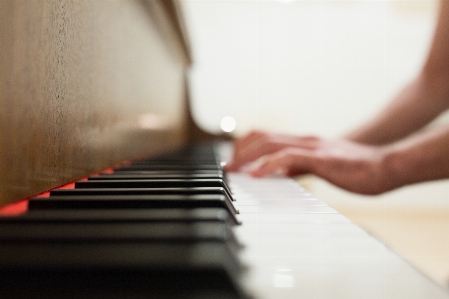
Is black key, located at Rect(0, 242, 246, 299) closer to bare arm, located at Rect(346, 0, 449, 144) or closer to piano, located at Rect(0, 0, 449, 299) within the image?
piano, located at Rect(0, 0, 449, 299)

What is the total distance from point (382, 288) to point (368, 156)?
766 mm

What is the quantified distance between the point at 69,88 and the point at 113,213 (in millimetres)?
224

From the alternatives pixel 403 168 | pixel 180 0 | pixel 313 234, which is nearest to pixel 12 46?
pixel 313 234

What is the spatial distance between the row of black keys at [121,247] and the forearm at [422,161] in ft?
1.85

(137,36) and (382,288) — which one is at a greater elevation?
(137,36)

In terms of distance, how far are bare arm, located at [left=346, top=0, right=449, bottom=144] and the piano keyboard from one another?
0.97 m

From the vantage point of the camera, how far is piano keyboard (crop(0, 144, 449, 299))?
8.6 inches

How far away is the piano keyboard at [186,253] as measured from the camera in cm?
22

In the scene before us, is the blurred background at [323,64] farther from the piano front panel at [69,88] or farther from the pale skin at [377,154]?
the piano front panel at [69,88]

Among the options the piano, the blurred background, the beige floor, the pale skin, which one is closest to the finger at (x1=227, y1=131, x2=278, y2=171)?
the pale skin

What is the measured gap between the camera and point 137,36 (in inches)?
37.7

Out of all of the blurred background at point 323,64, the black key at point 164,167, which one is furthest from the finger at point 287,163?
the blurred background at point 323,64

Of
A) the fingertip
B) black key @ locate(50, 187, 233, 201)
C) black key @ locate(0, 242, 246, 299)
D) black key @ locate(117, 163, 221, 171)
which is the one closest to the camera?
black key @ locate(0, 242, 246, 299)

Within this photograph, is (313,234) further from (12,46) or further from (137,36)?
(137,36)
